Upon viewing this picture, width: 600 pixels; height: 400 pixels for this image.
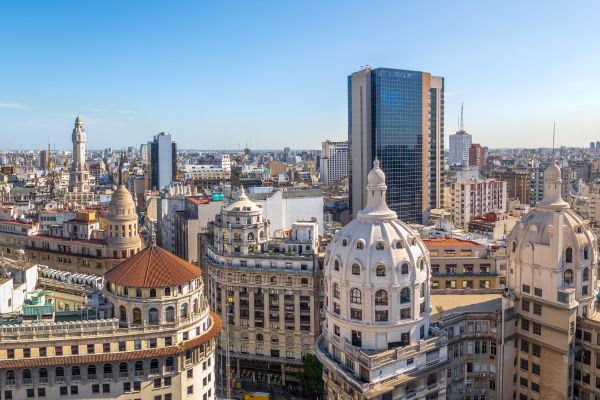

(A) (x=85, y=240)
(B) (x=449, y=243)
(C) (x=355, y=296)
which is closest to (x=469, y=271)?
(B) (x=449, y=243)

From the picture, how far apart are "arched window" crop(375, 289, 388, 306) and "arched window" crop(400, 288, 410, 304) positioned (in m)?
2.11

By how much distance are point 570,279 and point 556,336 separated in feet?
26.3

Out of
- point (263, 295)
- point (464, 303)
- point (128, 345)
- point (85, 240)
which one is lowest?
point (263, 295)

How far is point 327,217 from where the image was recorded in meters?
184

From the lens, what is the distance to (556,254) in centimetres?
7806

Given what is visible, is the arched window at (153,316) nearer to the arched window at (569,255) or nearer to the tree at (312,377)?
the tree at (312,377)

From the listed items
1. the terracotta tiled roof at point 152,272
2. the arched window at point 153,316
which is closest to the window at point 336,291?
the terracotta tiled roof at point 152,272

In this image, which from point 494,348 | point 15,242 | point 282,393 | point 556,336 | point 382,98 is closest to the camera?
point 556,336

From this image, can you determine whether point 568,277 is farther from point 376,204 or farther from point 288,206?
point 288,206

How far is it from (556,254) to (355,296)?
2947 centimetres

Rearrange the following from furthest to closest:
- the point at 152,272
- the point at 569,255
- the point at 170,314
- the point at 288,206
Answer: the point at 288,206 → the point at 152,272 → the point at 170,314 → the point at 569,255

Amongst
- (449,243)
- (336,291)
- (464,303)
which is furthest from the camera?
(449,243)

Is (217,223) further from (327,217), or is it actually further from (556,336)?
(327,217)

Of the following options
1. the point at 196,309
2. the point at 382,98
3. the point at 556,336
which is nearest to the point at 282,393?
the point at 196,309
